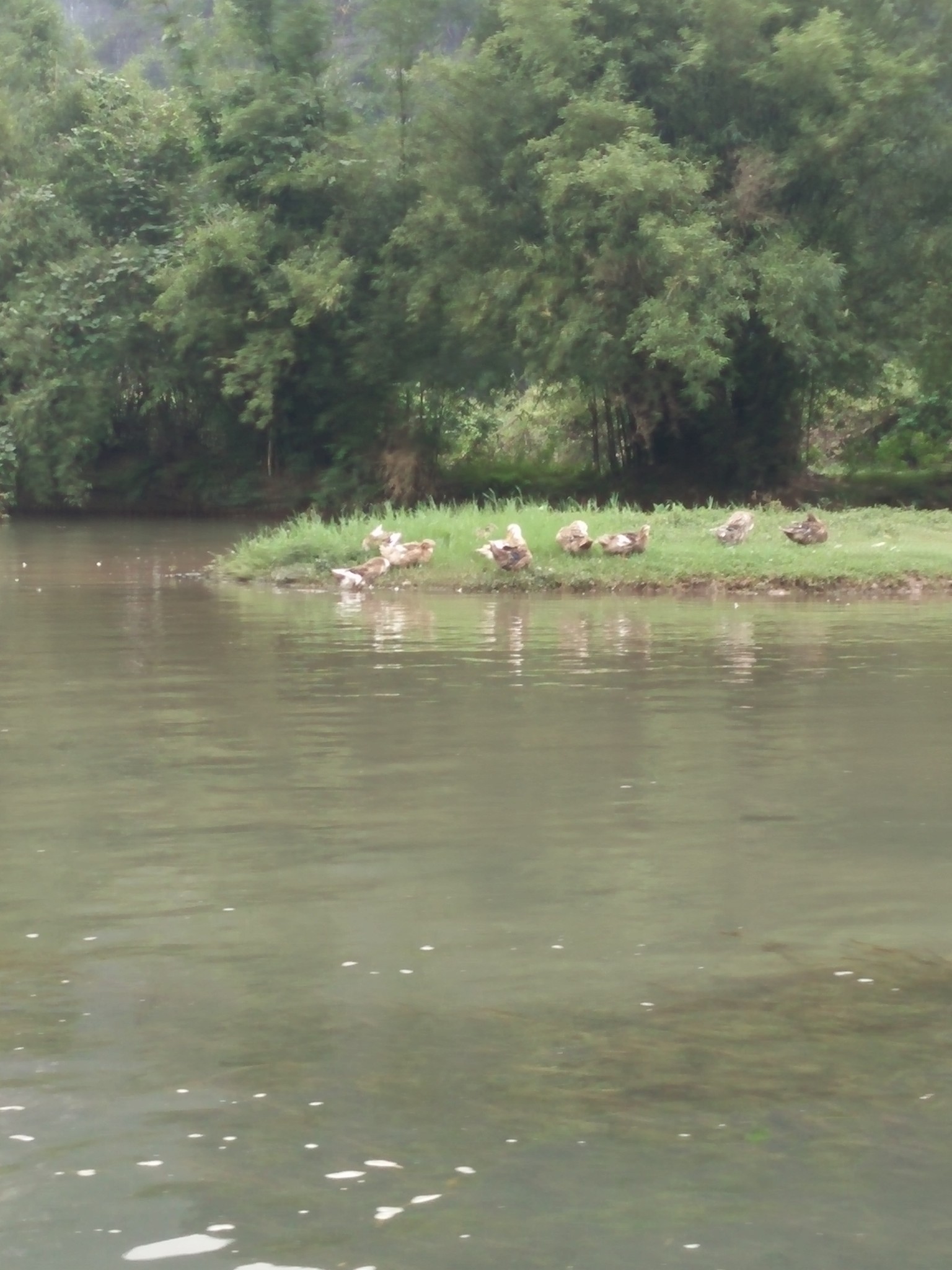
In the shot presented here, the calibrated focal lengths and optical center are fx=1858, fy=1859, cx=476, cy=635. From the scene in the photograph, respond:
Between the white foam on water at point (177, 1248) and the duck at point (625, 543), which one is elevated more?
the duck at point (625, 543)

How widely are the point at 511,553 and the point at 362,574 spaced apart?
5.76ft

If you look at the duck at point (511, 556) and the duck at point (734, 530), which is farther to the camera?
the duck at point (734, 530)

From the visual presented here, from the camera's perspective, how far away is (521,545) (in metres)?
19.9

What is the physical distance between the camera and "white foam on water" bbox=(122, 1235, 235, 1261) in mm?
4207

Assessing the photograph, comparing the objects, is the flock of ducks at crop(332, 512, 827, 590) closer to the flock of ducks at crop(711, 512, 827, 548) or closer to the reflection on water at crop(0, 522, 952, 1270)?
the flock of ducks at crop(711, 512, 827, 548)

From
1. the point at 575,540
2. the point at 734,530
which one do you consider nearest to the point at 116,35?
the point at 734,530

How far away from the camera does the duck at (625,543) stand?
20266 millimetres

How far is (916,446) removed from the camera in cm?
3669

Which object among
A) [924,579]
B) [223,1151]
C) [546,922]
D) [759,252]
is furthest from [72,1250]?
[759,252]

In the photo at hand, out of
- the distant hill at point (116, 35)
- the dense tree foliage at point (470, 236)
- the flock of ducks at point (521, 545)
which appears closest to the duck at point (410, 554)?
the flock of ducks at point (521, 545)

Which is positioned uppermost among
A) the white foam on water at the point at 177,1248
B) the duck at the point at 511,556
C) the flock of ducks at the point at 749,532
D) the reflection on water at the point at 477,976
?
the flock of ducks at the point at 749,532

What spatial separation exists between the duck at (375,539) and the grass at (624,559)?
100 mm

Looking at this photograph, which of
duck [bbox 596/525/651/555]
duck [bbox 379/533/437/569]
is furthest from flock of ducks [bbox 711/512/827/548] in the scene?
duck [bbox 379/533/437/569]

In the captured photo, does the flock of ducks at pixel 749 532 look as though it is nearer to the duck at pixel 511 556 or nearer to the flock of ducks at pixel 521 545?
the flock of ducks at pixel 521 545
